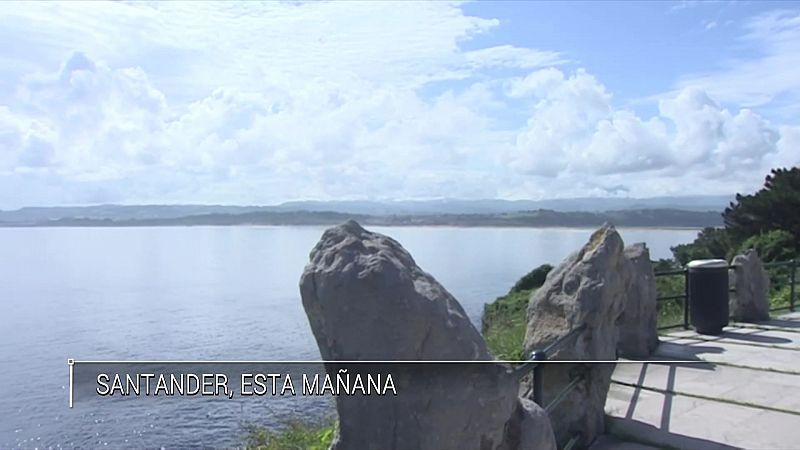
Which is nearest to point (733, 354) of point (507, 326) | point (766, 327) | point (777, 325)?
point (766, 327)

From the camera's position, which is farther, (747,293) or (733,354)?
(747,293)

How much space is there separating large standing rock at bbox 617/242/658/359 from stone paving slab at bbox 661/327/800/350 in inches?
41.1

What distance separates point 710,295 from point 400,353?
9505 mm

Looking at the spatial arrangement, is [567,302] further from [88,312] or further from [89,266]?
[89,266]

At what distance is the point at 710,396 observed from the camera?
315 inches

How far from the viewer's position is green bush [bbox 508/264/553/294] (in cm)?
2910

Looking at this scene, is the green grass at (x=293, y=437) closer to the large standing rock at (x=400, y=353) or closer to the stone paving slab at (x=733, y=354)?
the large standing rock at (x=400, y=353)

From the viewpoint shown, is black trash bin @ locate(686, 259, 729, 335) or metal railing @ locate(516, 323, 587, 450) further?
black trash bin @ locate(686, 259, 729, 335)

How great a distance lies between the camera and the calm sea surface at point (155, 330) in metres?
11.6

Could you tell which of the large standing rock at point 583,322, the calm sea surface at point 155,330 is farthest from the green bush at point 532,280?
the large standing rock at point 583,322

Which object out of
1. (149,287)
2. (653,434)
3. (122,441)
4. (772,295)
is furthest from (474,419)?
(149,287)

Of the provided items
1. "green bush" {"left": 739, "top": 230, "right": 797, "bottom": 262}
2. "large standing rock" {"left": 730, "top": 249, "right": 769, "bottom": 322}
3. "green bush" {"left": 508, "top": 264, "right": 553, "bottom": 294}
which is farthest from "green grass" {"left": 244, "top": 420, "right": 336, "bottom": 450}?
"green bush" {"left": 508, "top": 264, "right": 553, "bottom": 294}

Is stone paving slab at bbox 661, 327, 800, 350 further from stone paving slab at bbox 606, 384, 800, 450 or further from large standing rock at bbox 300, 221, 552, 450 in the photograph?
large standing rock at bbox 300, 221, 552, 450

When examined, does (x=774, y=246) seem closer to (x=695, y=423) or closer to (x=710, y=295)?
(x=710, y=295)
